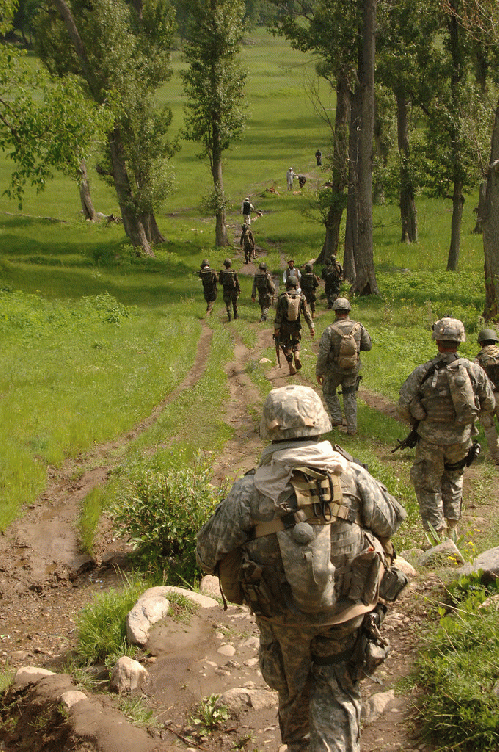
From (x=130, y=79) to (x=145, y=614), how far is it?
26818 millimetres

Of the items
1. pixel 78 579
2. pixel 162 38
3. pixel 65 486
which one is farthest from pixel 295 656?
pixel 162 38

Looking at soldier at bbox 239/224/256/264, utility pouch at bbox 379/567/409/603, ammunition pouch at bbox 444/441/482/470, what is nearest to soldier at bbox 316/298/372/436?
ammunition pouch at bbox 444/441/482/470

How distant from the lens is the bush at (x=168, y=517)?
774 cm

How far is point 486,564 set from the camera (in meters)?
5.25

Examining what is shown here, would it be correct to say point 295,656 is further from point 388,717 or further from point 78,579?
point 78,579

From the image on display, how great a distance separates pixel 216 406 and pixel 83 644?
7850 mm

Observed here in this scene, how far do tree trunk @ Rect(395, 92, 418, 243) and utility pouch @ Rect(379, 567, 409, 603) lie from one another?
2542cm

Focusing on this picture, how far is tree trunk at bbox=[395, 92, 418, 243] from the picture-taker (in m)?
27.8

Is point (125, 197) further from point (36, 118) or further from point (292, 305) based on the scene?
point (292, 305)

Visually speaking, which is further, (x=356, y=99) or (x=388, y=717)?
(x=356, y=99)

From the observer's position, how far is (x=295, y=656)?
13.8 feet

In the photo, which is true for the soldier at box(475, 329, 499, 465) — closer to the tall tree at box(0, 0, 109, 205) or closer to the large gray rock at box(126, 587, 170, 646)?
the large gray rock at box(126, 587, 170, 646)

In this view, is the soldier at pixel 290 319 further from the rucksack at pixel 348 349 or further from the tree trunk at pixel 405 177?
the tree trunk at pixel 405 177

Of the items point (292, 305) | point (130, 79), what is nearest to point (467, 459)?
point (292, 305)
